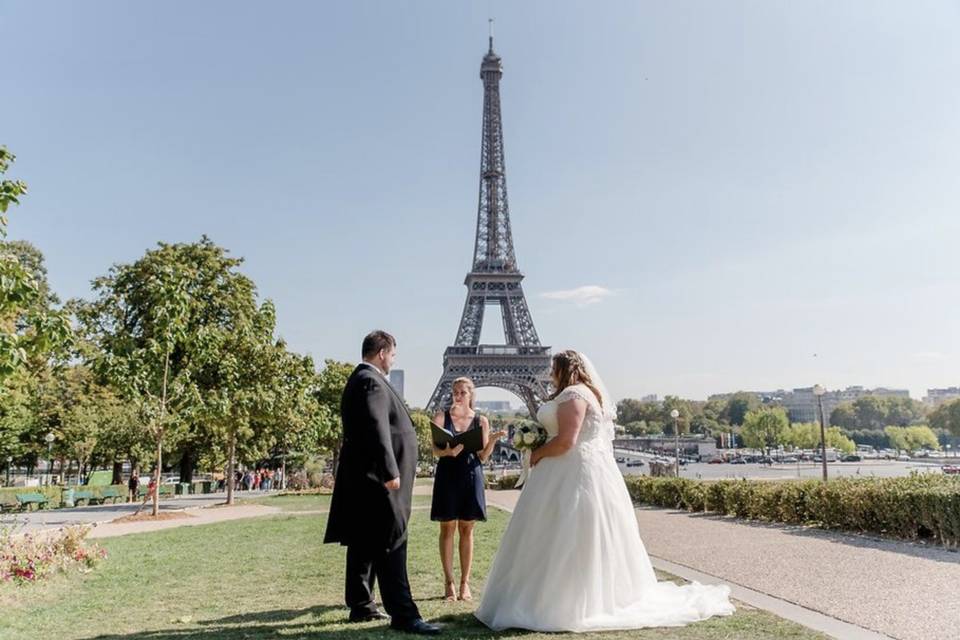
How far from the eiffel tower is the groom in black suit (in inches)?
2132

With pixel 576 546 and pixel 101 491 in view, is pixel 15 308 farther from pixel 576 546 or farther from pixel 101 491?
pixel 101 491

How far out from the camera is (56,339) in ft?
26.2

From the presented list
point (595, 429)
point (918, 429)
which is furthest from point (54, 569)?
point (918, 429)

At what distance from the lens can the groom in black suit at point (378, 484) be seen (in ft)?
18.1

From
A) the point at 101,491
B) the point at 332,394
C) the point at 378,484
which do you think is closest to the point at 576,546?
the point at 378,484

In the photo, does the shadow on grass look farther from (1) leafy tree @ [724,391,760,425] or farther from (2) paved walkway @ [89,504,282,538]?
(1) leafy tree @ [724,391,760,425]

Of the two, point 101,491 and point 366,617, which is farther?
point 101,491

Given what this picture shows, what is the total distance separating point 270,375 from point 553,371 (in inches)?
829

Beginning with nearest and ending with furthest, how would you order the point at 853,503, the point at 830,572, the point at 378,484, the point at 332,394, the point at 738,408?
the point at 378,484 < the point at 830,572 < the point at 853,503 < the point at 332,394 < the point at 738,408

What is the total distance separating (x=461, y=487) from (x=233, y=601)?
8.14ft

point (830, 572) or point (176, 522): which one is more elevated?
point (830, 572)

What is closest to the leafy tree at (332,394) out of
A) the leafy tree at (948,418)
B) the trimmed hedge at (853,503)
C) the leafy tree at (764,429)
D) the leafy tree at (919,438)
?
the trimmed hedge at (853,503)

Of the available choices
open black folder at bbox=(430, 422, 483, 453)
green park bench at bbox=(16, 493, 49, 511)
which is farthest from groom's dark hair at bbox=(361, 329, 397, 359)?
green park bench at bbox=(16, 493, 49, 511)

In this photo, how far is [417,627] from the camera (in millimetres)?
5375
